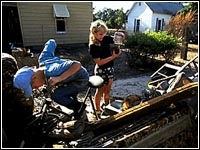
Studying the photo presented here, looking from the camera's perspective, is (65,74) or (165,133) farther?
(65,74)

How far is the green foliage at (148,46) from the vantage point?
856 cm

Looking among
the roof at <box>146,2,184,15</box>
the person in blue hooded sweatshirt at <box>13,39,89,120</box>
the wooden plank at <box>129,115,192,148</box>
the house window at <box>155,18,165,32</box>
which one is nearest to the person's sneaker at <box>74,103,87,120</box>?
the person in blue hooded sweatshirt at <box>13,39,89,120</box>

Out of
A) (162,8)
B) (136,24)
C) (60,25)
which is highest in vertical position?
(162,8)

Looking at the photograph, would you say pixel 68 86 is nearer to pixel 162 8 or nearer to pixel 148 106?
pixel 148 106

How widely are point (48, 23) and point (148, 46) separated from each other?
588 centimetres

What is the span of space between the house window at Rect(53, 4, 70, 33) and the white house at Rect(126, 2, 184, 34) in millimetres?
14735

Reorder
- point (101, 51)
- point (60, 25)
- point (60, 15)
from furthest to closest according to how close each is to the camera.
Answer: point (60, 25)
point (60, 15)
point (101, 51)

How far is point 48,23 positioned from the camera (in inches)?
484

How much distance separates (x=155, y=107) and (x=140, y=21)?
92.3ft

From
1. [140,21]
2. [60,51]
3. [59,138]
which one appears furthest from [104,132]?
[140,21]

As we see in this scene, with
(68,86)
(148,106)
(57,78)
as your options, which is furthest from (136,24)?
(57,78)

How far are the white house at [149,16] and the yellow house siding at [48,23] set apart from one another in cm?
1391

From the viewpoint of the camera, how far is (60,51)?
11406 millimetres

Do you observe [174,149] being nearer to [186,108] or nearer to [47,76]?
[186,108]
